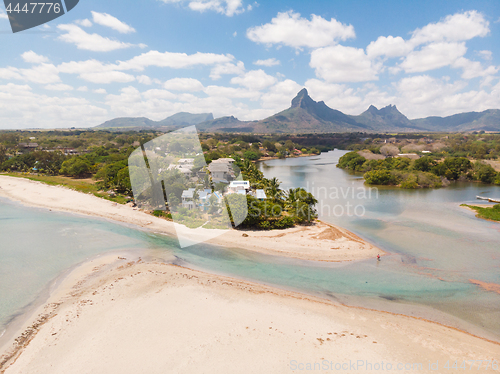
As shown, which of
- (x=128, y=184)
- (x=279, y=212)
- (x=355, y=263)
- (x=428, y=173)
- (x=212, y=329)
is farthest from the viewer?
(x=428, y=173)

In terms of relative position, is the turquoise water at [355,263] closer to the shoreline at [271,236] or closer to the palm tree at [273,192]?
the shoreline at [271,236]

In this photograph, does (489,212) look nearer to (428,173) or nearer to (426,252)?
(426,252)

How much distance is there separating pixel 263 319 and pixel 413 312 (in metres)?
8.42

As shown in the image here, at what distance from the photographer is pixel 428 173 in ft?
172

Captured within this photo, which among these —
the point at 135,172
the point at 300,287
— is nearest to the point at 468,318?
the point at 300,287

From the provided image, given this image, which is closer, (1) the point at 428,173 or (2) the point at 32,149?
(1) the point at 428,173

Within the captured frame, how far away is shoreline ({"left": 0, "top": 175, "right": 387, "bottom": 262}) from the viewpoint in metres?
21.6

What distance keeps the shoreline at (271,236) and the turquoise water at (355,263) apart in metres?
1.13

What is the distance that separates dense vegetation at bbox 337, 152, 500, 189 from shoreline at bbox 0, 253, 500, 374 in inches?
1719

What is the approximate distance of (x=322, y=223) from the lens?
2820cm

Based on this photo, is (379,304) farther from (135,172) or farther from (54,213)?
(54,213)

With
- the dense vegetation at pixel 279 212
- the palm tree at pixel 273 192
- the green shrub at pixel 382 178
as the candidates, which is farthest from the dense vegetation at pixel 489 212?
the palm tree at pixel 273 192

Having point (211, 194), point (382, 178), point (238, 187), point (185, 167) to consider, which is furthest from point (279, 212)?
point (382, 178)

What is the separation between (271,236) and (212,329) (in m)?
12.7
